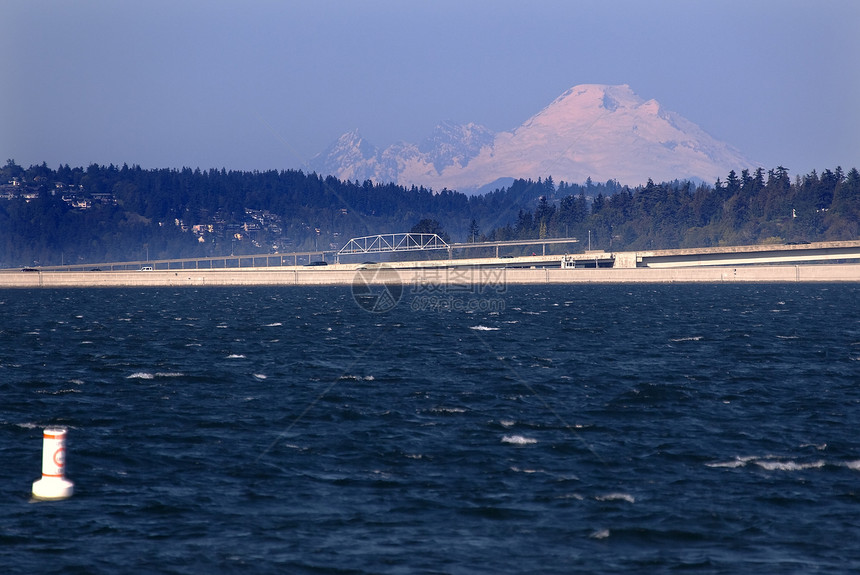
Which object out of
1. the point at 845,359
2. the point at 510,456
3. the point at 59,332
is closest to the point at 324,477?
the point at 510,456

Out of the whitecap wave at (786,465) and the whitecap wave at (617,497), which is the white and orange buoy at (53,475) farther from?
the whitecap wave at (786,465)

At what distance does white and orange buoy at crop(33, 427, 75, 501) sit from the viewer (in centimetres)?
2088

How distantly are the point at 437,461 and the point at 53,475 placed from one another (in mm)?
9056

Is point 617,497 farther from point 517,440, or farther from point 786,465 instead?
point 517,440

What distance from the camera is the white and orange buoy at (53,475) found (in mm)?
20875

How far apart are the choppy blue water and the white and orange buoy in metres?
0.33

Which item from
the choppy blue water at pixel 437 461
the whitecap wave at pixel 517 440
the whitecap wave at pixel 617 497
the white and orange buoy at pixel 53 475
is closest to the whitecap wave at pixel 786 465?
the choppy blue water at pixel 437 461

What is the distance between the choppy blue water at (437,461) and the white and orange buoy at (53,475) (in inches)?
13.1

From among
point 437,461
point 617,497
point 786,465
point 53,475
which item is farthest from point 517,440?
point 53,475

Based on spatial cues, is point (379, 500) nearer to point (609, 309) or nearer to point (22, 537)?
point (22, 537)

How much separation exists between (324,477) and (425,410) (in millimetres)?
9313

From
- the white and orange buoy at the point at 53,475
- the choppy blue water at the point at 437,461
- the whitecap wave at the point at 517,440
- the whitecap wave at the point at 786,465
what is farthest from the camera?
the whitecap wave at the point at 517,440

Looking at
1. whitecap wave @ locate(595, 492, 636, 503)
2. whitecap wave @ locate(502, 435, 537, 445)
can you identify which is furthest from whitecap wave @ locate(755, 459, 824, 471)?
whitecap wave @ locate(502, 435, 537, 445)

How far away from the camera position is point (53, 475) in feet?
69.4
